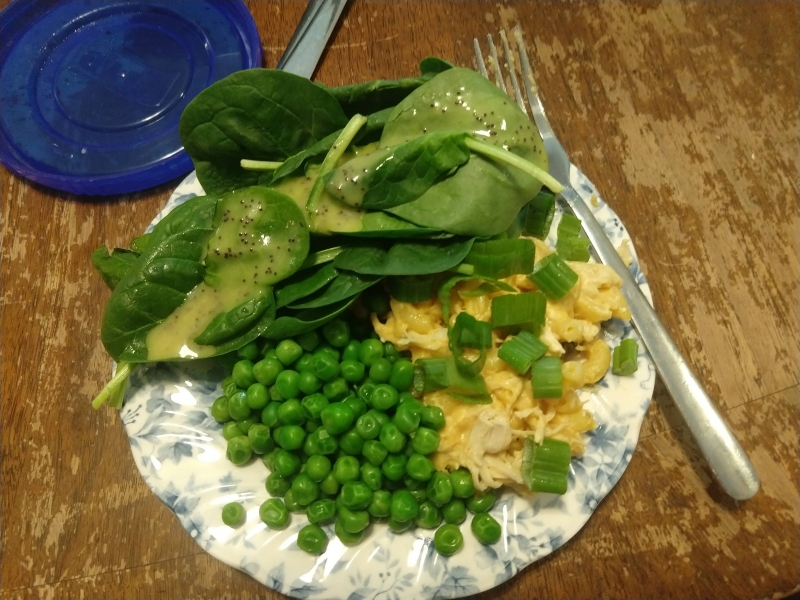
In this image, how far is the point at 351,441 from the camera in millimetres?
1738

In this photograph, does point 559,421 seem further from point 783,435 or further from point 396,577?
point 783,435

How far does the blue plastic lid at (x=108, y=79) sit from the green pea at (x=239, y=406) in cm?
125

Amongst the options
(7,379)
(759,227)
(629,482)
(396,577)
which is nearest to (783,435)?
(629,482)

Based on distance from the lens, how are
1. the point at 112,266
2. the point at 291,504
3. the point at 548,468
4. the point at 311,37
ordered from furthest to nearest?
1. the point at 311,37
2. the point at 112,266
3. the point at 291,504
4. the point at 548,468

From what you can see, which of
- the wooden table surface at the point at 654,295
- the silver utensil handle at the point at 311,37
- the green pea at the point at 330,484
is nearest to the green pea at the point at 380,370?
the green pea at the point at 330,484

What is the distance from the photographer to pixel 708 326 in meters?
2.29

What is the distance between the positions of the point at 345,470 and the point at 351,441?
89mm

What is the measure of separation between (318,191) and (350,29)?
5.11ft

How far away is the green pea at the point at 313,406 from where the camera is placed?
5.75ft

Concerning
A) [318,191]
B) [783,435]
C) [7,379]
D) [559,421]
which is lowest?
[7,379]

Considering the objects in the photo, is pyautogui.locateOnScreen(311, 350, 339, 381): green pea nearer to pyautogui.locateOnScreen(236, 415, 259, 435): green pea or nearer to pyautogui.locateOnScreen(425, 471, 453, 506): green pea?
pyautogui.locateOnScreen(236, 415, 259, 435): green pea

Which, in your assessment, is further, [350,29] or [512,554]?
[350,29]

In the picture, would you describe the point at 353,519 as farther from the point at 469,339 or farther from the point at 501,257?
the point at 501,257

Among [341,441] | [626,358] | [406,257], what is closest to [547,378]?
[626,358]
